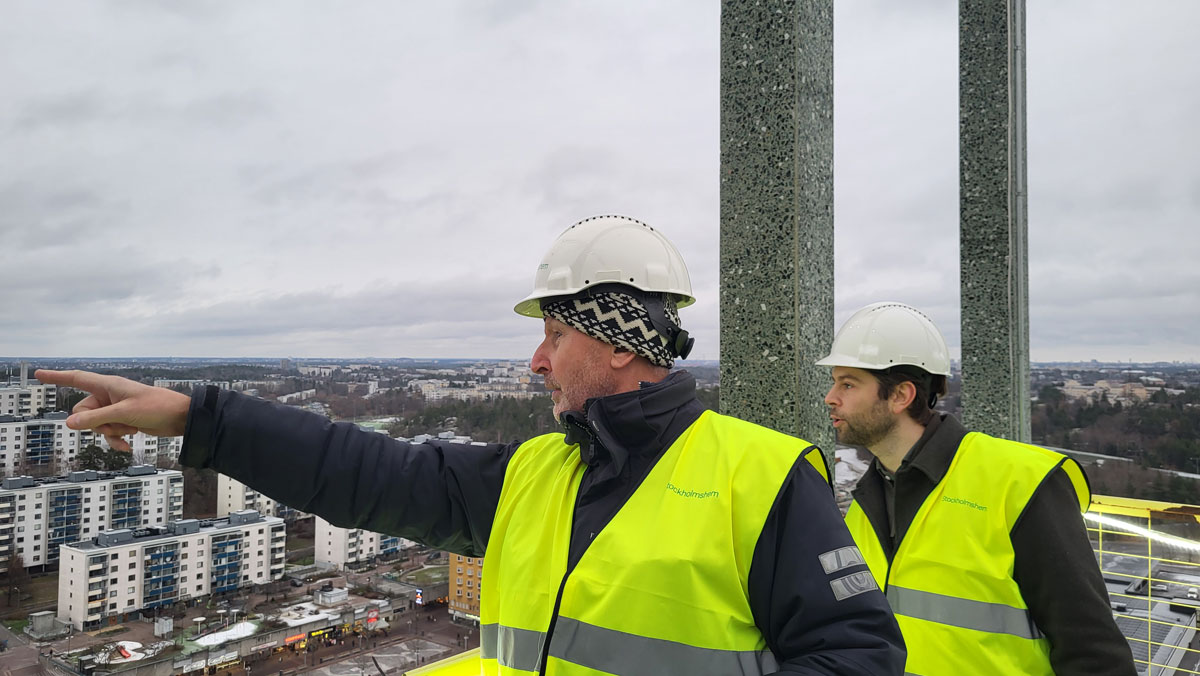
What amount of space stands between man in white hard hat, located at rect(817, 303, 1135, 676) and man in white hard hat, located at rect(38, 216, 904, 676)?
855 mm

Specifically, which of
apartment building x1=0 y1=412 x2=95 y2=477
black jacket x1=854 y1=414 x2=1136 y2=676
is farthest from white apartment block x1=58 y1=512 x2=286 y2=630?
black jacket x1=854 y1=414 x2=1136 y2=676

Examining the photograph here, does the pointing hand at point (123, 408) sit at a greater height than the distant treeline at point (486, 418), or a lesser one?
greater

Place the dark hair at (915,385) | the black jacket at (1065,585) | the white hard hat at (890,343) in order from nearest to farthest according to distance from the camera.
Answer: the black jacket at (1065,585)
the dark hair at (915,385)
the white hard hat at (890,343)

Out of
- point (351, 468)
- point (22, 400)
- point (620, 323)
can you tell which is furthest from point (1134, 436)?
point (22, 400)

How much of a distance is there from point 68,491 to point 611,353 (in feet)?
6.17

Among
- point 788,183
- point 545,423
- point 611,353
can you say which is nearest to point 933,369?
point 788,183

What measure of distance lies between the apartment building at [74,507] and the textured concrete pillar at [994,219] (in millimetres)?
3658

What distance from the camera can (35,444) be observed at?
6.43 feet

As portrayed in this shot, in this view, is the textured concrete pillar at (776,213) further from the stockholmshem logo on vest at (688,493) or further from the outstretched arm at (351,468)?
the stockholmshem logo on vest at (688,493)

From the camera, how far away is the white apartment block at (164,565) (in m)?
2.05

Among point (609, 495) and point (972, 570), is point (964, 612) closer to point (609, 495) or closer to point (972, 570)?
point (972, 570)

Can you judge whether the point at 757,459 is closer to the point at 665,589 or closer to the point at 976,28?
the point at 665,589

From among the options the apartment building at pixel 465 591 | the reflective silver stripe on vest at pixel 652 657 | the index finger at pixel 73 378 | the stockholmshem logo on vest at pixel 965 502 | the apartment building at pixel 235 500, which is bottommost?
the apartment building at pixel 465 591

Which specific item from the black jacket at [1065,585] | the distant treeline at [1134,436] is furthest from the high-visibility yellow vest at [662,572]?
the distant treeline at [1134,436]
